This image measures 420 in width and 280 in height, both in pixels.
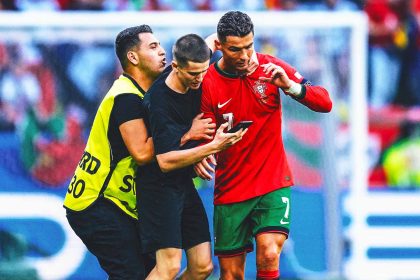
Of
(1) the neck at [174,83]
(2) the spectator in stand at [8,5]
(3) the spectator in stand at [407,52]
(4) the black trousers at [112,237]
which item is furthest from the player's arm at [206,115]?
(3) the spectator in stand at [407,52]

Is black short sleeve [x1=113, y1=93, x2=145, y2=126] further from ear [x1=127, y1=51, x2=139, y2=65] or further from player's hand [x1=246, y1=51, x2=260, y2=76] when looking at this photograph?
player's hand [x1=246, y1=51, x2=260, y2=76]

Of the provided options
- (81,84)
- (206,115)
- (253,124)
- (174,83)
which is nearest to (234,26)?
(174,83)

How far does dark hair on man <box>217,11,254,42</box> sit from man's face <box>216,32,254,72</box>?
3cm

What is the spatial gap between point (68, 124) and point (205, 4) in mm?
2943

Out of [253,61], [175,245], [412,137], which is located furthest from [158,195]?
[412,137]

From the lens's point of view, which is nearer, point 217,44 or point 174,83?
point 174,83

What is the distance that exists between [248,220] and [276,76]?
122 centimetres

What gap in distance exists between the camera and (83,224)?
8.15m

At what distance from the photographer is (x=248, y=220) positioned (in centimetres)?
838

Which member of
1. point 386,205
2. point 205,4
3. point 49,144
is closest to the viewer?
point 49,144

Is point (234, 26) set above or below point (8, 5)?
below

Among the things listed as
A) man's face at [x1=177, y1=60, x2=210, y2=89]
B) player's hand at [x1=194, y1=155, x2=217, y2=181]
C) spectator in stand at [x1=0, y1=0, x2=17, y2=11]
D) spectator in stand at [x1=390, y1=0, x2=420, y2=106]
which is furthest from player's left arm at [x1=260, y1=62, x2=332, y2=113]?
spectator in stand at [x1=390, y1=0, x2=420, y2=106]

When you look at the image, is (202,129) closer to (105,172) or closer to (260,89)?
(260,89)

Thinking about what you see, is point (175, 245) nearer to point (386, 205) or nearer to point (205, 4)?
point (386, 205)
